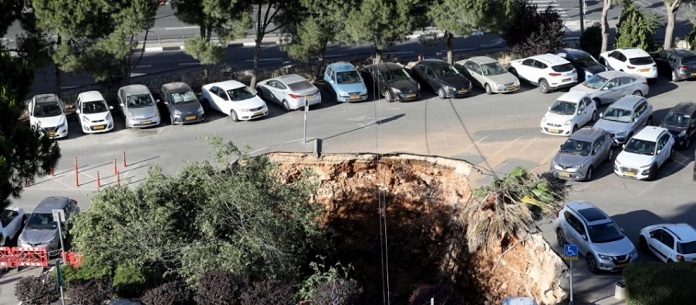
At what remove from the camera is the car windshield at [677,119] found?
35.6m

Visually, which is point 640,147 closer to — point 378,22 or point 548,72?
point 548,72

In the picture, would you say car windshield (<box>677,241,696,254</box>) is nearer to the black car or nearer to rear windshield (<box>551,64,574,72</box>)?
rear windshield (<box>551,64,574,72</box>)

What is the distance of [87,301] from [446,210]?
38.5 ft

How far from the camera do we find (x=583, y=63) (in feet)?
143

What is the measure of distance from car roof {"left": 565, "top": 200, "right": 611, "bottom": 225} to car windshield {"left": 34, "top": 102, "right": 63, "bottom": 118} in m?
20.0

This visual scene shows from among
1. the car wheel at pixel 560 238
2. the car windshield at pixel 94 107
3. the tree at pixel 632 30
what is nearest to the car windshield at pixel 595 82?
the tree at pixel 632 30

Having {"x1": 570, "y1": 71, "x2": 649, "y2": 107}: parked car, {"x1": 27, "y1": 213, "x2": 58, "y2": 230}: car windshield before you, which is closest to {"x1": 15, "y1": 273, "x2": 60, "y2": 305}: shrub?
{"x1": 27, "y1": 213, "x2": 58, "y2": 230}: car windshield

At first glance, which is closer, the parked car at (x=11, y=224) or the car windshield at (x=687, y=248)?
the car windshield at (x=687, y=248)

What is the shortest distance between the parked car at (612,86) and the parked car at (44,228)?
20412 mm

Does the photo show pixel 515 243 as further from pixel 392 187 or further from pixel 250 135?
pixel 250 135

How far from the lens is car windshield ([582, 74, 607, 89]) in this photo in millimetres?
39812

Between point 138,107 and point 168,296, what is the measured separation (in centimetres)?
1826

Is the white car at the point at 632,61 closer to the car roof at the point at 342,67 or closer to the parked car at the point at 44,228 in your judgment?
the car roof at the point at 342,67

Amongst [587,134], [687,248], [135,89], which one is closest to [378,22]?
[135,89]
